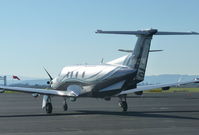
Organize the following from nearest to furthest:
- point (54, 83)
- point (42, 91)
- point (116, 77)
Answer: point (116, 77) → point (42, 91) → point (54, 83)

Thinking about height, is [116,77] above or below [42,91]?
above

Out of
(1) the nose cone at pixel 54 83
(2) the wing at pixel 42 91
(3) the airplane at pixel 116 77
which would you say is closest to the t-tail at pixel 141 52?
(3) the airplane at pixel 116 77

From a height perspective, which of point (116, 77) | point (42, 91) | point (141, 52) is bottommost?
point (42, 91)

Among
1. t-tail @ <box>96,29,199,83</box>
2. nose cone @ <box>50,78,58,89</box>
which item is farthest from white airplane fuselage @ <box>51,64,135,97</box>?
nose cone @ <box>50,78,58,89</box>

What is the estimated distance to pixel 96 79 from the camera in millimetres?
33094

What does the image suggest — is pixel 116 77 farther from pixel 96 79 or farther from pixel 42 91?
pixel 42 91

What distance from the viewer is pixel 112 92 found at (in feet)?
106

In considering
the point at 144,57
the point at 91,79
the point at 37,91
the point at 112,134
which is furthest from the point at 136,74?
the point at 112,134

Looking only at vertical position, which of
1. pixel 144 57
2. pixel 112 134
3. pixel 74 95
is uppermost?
pixel 144 57

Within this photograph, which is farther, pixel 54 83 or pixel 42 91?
pixel 54 83

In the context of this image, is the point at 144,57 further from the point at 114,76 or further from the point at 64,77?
the point at 64,77

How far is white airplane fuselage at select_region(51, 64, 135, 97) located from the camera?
3136 centimetres

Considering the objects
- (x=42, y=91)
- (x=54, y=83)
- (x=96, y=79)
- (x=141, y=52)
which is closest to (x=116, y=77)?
(x=96, y=79)

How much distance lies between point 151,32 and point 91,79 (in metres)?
5.84
